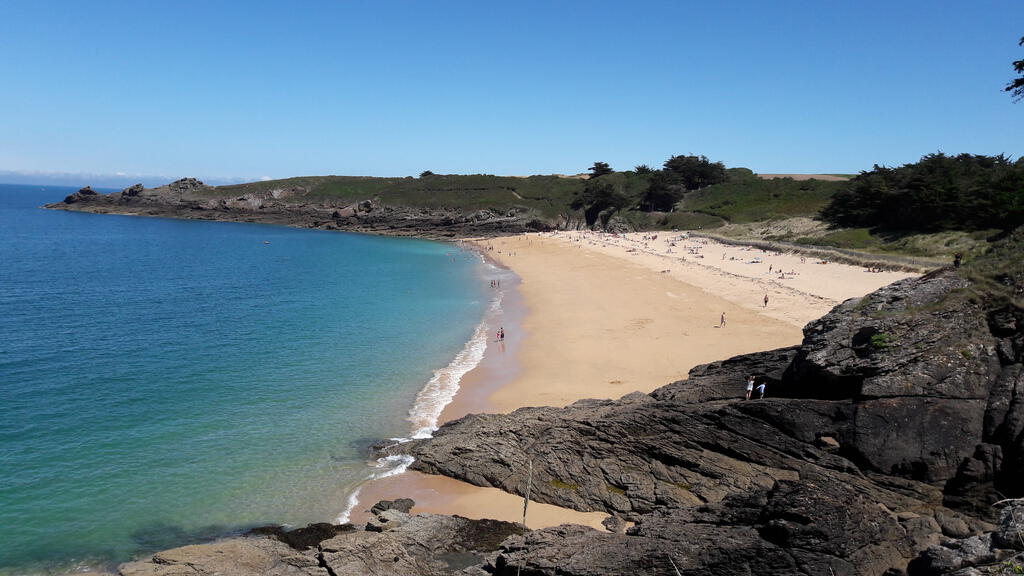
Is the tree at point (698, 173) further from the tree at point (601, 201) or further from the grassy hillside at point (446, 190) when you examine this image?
the grassy hillside at point (446, 190)

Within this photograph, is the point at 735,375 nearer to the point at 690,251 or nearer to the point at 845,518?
the point at 845,518

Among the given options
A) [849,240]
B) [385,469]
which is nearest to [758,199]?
[849,240]

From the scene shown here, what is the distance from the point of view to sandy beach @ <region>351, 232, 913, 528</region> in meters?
14.5

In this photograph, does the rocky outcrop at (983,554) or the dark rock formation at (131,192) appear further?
the dark rock formation at (131,192)

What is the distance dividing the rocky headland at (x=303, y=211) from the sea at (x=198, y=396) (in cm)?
5410

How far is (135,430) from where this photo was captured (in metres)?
17.6

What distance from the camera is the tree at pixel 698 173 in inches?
3937

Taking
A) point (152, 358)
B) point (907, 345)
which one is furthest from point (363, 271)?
point (907, 345)

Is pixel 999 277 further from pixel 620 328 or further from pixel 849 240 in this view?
pixel 849 240

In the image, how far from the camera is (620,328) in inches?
1158

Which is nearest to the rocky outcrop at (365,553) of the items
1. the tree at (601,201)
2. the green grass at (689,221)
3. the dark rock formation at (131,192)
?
the green grass at (689,221)

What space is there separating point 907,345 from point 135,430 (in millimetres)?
20116

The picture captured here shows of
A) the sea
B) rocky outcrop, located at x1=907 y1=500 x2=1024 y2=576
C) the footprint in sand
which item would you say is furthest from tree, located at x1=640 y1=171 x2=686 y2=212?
rocky outcrop, located at x1=907 y1=500 x2=1024 y2=576

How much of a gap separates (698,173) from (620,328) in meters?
78.6
